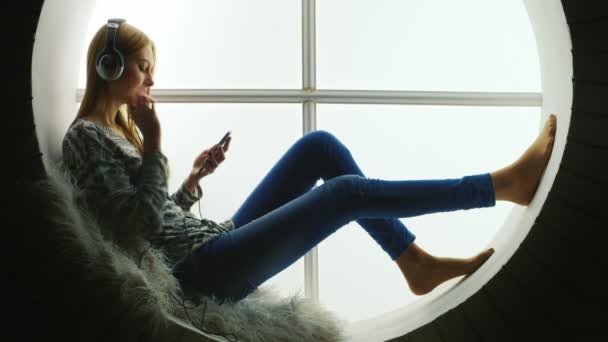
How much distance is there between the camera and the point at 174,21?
7.79 feet

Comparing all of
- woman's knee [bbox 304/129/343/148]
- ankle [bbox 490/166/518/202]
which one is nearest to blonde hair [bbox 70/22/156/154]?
woman's knee [bbox 304/129/343/148]

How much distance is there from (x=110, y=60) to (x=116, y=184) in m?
0.30

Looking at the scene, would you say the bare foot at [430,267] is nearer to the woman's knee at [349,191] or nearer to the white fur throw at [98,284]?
the woman's knee at [349,191]

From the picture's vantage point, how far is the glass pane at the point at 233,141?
2199 millimetres

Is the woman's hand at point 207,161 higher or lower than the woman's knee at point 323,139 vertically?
lower

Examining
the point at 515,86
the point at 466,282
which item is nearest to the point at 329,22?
the point at 515,86

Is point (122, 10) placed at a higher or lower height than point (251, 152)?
higher

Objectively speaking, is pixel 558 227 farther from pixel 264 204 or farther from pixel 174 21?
pixel 174 21

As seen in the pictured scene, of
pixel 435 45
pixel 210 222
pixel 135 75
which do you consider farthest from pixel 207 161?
pixel 435 45

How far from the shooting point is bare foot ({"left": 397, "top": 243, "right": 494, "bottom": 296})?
→ 1.43 metres

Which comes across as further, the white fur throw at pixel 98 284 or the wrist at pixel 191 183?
the wrist at pixel 191 183

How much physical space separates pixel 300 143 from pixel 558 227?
69cm

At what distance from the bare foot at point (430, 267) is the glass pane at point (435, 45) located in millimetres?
1045

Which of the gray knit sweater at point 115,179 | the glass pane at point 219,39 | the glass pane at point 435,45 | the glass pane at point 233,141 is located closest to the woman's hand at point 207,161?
the gray knit sweater at point 115,179
